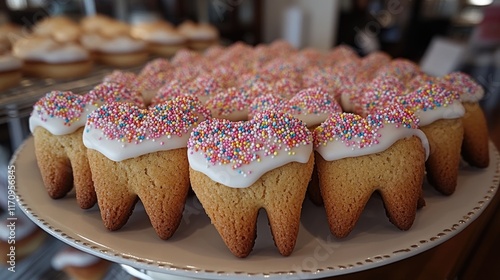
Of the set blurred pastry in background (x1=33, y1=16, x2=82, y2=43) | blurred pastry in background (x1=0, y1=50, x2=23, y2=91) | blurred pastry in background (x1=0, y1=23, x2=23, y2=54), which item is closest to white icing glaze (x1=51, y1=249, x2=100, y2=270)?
blurred pastry in background (x1=0, y1=50, x2=23, y2=91)

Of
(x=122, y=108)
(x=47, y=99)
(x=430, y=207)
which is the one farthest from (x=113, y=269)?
(x=430, y=207)

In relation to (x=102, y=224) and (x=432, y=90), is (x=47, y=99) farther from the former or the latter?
(x=432, y=90)

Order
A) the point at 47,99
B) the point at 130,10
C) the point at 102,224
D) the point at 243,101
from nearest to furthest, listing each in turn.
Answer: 1. the point at 102,224
2. the point at 47,99
3. the point at 243,101
4. the point at 130,10

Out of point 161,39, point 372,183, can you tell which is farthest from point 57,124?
point 161,39

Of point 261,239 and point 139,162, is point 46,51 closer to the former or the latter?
point 139,162

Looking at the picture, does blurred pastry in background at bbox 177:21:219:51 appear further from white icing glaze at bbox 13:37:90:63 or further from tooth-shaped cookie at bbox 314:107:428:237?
tooth-shaped cookie at bbox 314:107:428:237

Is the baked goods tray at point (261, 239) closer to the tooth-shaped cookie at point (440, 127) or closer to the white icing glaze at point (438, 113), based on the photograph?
the tooth-shaped cookie at point (440, 127)
